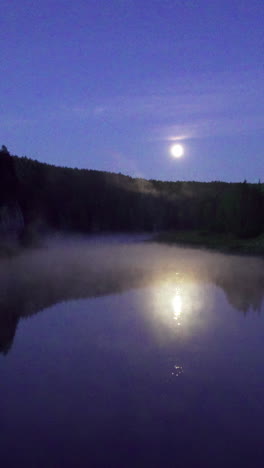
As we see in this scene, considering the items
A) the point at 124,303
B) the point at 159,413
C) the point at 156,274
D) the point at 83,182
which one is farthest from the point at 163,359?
the point at 83,182

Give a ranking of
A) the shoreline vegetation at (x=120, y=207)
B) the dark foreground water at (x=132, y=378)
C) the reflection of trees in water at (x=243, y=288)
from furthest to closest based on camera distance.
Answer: the shoreline vegetation at (x=120, y=207) < the reflection of trees in water at (x=243, y=288) < the dark foreground water at (x=132, y=378)

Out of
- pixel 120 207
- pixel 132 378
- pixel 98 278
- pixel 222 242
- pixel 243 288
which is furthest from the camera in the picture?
pixel 120 207

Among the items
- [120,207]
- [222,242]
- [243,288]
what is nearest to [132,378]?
[243,288]

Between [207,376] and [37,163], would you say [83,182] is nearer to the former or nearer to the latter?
[37,163]

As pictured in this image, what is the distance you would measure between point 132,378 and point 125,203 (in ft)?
469

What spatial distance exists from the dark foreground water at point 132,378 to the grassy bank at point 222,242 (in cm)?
4118

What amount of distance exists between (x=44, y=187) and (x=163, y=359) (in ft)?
401

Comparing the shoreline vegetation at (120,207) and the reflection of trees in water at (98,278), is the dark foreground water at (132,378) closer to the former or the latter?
the reflection of trees in water at (98,278)

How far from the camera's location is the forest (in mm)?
95812

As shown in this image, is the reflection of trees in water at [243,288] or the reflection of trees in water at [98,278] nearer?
the reflection of trees in water at [243,288]

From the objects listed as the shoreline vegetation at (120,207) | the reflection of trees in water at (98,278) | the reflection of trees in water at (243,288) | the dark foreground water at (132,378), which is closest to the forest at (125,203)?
the shoreline vegetation at (120,207)

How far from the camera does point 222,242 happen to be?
92.3 meters

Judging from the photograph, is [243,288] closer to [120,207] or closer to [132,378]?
[132,378]

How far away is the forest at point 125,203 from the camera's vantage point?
95.8 m
